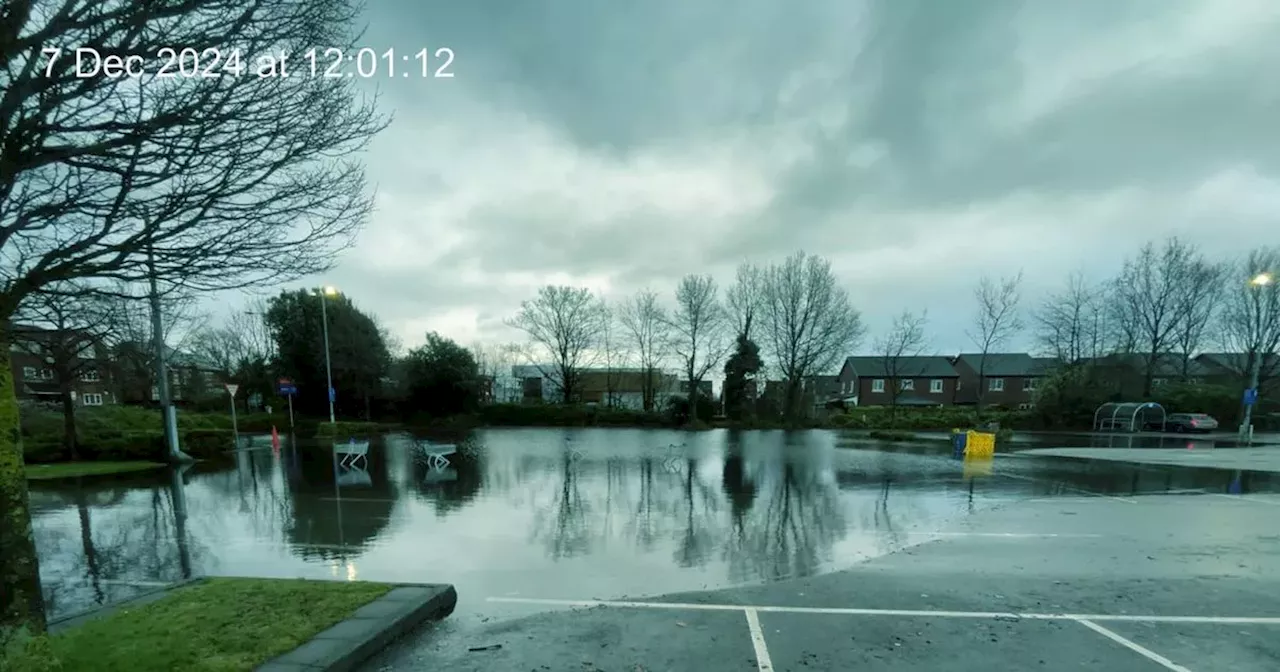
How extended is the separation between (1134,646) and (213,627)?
Result: 23.6ft

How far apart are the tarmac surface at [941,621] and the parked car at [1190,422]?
37.6m

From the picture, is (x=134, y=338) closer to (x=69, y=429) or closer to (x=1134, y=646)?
(x=69, y=429)

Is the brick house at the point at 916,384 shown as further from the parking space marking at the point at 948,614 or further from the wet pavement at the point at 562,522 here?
the parking space marking at the point at 948,614

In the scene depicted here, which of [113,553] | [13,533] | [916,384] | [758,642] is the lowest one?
[916,384]

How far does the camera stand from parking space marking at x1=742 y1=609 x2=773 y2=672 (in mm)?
4219

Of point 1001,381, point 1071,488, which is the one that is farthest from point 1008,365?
point 1071,488

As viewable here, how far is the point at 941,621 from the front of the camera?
203 inches

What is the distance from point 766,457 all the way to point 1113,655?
16.9m

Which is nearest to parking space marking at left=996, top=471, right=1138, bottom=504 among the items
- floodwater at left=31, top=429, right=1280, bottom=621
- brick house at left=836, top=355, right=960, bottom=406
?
floodwater at left=31, top=429, right=1280, bottom=621

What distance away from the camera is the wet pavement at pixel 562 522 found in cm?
692

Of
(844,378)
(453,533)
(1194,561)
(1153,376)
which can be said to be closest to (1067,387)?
(1153,376)

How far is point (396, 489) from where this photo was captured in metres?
13.4

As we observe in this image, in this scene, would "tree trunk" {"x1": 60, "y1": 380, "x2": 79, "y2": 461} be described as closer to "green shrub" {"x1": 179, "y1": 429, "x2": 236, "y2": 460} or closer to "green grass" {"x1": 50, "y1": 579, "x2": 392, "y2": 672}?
"green shrub" {"x1": 179, "y1": 429, "x2": 236, "y2": 460}

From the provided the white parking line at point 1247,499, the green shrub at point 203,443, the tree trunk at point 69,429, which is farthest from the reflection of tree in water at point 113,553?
the white parking line at point 1247,499
